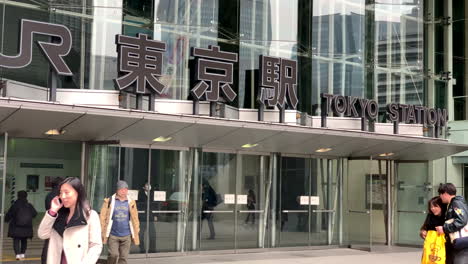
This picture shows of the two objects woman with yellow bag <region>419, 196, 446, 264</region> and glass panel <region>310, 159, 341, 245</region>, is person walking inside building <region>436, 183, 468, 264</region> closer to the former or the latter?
woman with yellow bag <region>419, 196, 446, 264</region>

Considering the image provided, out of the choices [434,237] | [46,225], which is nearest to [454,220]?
[434,237]

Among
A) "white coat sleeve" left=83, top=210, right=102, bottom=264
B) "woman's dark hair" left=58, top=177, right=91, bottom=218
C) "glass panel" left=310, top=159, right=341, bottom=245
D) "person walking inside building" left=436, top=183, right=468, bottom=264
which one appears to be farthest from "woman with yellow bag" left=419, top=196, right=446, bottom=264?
"glass panel" left=310, top=159, right=341, bottom=245

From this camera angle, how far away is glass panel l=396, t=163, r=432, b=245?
19453 millimetres

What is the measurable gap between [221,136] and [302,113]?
158 inches

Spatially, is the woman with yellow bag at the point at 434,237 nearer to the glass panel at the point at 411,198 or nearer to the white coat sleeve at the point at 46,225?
the white coat sleeve at the point at 46,225

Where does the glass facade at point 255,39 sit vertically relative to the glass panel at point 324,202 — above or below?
above

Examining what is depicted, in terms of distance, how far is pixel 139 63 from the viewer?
43.8 feet

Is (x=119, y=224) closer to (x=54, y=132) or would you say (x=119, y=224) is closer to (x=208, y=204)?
(x=54, y=132)

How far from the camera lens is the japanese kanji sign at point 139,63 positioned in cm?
1316

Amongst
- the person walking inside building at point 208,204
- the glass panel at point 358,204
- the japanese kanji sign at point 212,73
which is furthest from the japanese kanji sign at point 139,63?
the glass panel at point 358,204

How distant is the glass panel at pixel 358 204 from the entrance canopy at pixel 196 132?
513 mm

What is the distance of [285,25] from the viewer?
17953 mm

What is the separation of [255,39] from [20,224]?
25.2 feet

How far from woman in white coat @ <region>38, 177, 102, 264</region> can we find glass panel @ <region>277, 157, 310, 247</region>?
38.9ft
